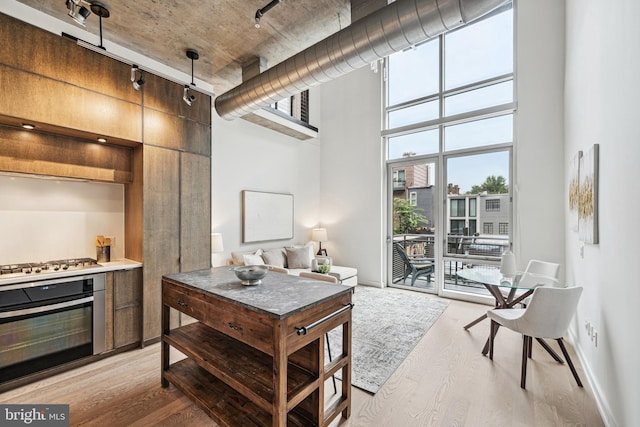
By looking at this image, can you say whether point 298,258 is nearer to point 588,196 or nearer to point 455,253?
point 455,253

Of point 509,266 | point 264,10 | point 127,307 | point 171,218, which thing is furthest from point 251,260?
point 509,266

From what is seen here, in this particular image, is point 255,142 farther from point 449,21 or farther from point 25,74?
point 449,21

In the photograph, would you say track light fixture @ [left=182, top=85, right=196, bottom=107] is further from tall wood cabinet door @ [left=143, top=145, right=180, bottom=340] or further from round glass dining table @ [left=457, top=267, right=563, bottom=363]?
round glass dining table @ [left=457, top=267, right=563, bottom=363]

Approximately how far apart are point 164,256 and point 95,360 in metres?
1.16

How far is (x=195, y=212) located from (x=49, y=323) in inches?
66.1

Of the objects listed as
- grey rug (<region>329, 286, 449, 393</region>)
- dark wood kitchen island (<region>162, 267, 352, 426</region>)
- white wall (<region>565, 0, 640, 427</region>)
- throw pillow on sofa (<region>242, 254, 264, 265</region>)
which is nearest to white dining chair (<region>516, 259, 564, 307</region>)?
white wall (<region>565, 0, 640, 427</region>)

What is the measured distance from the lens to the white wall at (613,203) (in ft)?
5.35

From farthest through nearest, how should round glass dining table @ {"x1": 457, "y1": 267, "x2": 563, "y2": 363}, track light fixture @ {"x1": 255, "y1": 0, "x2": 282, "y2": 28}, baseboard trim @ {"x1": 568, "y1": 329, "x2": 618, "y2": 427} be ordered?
1. round glass dining table @ {"x1": 457, "y1": 267, "x2": 563, "y2": 363}
2. track light fixture @ {"x1": 255, "y1": 0, "x2": 282, "y2": 28}
3. baseboard trim @ {"x1": 568, "y1": 329, "x2": 618, "y2": 427}

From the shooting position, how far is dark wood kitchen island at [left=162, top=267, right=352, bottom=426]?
1.55 m

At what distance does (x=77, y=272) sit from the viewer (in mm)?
2586

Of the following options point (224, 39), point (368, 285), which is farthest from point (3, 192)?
point (368, 285)

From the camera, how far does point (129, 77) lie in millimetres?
2943

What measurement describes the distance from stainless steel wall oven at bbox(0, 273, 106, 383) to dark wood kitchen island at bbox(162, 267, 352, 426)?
3.36 ft

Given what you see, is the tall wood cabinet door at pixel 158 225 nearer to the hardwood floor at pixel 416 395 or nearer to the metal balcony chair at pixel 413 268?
the hardwood floor at pixel 416 395
